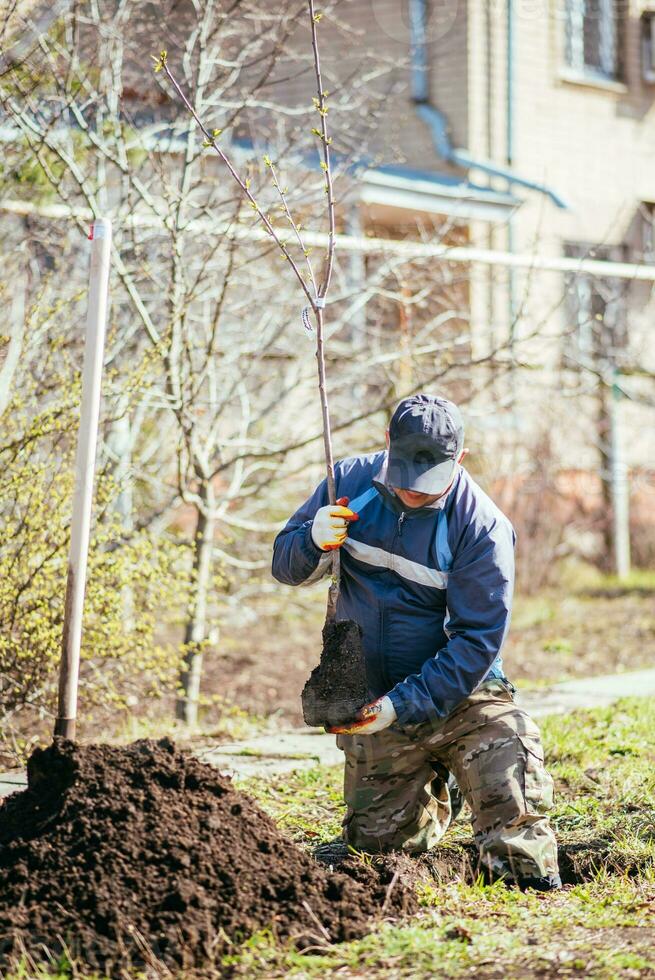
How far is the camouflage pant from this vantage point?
11.9 ft

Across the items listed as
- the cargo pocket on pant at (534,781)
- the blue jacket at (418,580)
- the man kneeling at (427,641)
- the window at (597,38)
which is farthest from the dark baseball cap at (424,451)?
the window at (597,38)

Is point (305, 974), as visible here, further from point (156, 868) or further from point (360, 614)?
point (360, 614)

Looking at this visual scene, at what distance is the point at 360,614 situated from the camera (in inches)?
152

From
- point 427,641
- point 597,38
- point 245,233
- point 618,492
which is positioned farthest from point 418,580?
point 597,38

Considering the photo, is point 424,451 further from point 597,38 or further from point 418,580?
point 597,38

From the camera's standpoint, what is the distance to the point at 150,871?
3010 mm

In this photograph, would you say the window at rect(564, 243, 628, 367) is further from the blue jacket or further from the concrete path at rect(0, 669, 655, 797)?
the blue jacket

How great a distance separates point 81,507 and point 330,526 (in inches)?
29.7

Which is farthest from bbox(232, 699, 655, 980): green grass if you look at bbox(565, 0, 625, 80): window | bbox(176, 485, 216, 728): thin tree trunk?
bbox(565, 0, 625, 80): window

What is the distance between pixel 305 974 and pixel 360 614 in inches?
50.6

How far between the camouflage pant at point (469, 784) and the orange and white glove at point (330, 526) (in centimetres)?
66

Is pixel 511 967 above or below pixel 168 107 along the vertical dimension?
below

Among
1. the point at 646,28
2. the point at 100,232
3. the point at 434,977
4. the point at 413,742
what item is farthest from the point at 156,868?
the point at 646,28

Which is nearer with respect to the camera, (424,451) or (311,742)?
(424,451)
